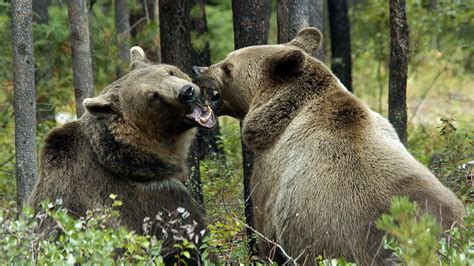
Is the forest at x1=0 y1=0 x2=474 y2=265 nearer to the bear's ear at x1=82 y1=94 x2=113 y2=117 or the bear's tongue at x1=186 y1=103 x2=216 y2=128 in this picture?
the bear's ear at x1=82 y1=94 x2=113 y2=117

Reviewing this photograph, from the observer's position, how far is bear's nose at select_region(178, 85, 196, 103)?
679 cm

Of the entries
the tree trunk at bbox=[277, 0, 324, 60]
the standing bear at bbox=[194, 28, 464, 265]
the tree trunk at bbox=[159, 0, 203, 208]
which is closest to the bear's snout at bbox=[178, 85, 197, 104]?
the standing bear at bbox=[194, 28, 464, 265]

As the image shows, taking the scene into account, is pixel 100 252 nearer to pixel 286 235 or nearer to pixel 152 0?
pixel 286 235

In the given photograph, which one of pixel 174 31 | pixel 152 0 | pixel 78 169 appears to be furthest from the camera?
pixel 152 0

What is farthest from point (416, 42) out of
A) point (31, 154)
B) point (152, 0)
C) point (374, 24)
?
point (31, 154)

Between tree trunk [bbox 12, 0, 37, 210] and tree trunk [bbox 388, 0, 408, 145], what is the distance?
4.25 metres

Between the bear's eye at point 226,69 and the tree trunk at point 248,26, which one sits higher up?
the tree trunk at point 248,26

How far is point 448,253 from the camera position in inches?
195

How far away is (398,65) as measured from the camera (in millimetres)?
10203

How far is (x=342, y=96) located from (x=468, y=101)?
11799 millimetres

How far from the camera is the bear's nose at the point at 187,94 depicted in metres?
6.79

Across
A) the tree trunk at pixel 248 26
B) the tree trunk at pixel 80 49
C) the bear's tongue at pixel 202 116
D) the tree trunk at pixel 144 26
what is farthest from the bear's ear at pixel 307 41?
the tree trunk at pixel 144 26

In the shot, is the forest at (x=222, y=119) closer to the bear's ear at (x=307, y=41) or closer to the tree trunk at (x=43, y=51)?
the tree trunk at (x=43, y=51)

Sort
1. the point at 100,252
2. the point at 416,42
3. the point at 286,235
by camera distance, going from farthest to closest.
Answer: the point at 416,42 → the point at 286,235 → the point at 100,252
